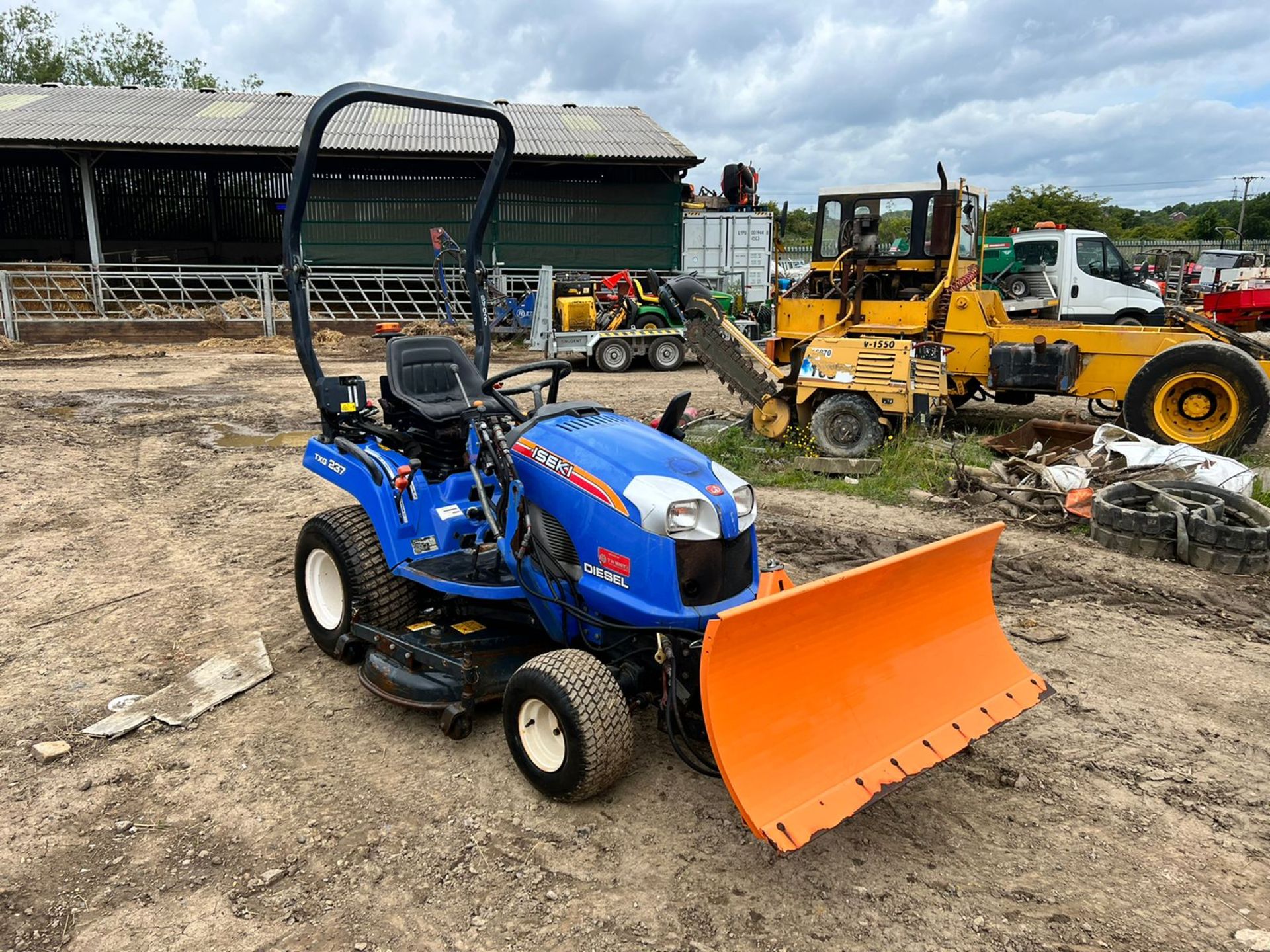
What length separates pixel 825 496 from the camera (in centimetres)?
708

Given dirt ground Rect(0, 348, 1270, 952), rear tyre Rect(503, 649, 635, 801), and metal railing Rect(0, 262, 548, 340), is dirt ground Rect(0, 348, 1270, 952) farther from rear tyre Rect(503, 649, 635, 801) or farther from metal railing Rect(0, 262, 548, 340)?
metal railing Rect(0, 262, 548, 340)

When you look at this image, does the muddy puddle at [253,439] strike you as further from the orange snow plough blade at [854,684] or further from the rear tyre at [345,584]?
the orange snow plough blade at [854,684]

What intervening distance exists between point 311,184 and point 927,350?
556 centimetres

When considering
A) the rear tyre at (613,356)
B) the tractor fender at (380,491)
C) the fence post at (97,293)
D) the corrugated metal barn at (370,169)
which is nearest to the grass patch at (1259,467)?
the tractor fender at (380,491)

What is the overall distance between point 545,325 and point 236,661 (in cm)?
1123

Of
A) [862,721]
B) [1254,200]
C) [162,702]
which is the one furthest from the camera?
[1254,200]

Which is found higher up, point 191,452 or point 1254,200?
point 1254,200

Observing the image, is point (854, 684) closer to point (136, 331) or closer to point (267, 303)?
point (267, 303)

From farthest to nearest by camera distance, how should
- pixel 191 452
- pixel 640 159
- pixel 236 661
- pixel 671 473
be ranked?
pixel 640 159
pixel 191 452
pixel 236 661
pixel 671 473

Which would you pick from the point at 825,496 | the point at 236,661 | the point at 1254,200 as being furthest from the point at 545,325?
the point at 1254,200

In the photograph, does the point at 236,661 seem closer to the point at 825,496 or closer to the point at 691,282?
the point at 825,496

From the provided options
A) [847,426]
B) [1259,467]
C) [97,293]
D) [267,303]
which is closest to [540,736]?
[847,426]

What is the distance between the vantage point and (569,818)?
117 inches

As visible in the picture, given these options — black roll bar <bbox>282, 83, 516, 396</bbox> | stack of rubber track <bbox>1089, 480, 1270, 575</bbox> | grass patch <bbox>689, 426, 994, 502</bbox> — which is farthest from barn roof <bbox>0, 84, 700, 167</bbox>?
stack of rubber track <bbox>1089, 480, 1270, 575</bbox>
